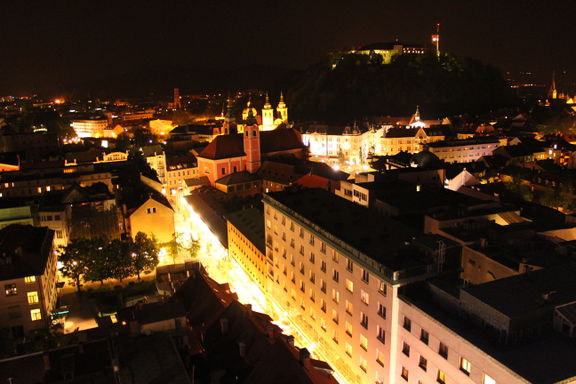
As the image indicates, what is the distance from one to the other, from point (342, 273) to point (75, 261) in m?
25.2

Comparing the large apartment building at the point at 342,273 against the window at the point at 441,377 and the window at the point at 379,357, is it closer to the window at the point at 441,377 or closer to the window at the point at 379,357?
the window at the point at 379,357

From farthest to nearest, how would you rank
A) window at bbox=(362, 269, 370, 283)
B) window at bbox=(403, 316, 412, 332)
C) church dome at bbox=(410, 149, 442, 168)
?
church dome at bbox=(410, 149, 442, 168)
window at bbox=(362, 269, 370, 283)
window at bbox=(403, 316, 412, 332)

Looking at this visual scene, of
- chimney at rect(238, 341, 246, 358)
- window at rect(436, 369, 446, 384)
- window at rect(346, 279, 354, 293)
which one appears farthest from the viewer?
window at rect(346, 279, 354, 293)

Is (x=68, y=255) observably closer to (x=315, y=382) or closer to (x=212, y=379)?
(x=212, y=379)

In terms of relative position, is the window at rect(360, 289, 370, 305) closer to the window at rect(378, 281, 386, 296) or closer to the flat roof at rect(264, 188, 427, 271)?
the window at rect(378, 281, 386, 296)

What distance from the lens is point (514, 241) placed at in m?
Answer: 31.2

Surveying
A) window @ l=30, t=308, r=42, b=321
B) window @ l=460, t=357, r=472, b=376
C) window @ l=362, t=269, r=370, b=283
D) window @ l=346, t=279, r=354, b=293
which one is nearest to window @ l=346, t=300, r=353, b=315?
window @ l=346, t=279, r=354, b=293

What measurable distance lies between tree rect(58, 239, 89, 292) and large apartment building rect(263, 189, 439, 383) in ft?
55.1

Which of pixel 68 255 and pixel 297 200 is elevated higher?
pixel 297 200

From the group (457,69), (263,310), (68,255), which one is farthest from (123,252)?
(457,69)

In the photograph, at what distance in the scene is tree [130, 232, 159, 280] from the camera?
44594 mm

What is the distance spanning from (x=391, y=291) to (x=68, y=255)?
1187 inches

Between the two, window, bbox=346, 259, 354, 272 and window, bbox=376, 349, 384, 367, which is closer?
window, bbox=376, 349, 384, 367

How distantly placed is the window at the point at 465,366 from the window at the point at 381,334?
248 inches
